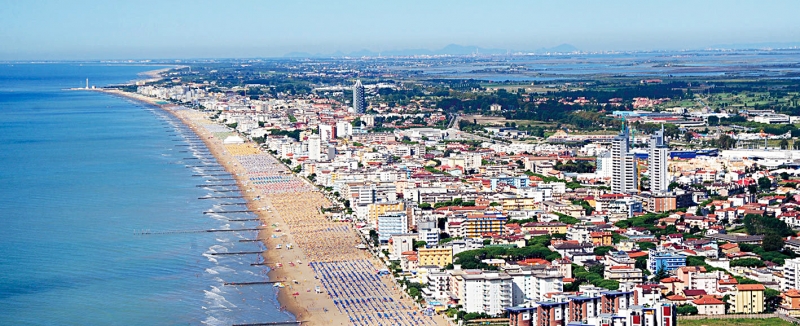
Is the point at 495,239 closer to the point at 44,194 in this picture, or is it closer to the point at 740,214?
the point at 740,214

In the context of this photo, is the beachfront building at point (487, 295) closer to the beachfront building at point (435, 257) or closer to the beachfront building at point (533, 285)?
the beachfront building at point (533, 285)

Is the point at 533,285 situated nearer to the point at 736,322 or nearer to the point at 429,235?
the point at 736,322

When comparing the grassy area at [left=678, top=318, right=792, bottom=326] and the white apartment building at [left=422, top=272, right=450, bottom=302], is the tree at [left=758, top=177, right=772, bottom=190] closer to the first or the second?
the grassy area at [left=678, top=318, right=792, bottom=326]

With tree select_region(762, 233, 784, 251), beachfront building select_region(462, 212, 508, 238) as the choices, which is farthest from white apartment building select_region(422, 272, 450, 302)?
tree select_region(762, 233, 784, 251)

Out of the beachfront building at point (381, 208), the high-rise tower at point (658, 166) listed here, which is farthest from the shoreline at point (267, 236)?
the high-rise tower at point (658, 166)

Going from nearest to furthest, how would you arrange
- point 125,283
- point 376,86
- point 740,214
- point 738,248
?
point 125,283 < point 738,248 < point 740,214 < point 376,86

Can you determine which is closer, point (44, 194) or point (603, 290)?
point (603, 290)

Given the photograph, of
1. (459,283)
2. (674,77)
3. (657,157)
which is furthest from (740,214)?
(674,77)
